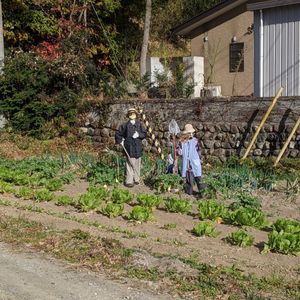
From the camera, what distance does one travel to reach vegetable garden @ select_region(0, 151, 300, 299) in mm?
7250

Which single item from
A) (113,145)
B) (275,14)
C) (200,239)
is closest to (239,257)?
(200,239)

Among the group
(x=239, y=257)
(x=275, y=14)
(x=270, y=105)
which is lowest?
(x=239, y=257)

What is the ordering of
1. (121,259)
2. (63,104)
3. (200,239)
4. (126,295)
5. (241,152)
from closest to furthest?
(126,295) → (121,259) → (200,239) → (241,152) → (63,104)

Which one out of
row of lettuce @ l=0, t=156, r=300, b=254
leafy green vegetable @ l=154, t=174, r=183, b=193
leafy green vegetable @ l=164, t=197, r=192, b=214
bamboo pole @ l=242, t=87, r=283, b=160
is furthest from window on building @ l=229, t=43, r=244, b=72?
leafy green vegetable @ l=164, t=197, r=192, b=214

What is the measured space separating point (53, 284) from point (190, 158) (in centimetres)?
537

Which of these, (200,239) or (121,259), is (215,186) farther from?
(121,259)

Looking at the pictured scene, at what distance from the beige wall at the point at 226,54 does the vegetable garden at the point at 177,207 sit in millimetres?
9200

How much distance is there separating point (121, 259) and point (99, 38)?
21140mm

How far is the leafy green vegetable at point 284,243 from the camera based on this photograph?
7.05m

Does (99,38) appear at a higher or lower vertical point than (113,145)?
higher

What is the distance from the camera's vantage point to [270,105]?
1381 cm

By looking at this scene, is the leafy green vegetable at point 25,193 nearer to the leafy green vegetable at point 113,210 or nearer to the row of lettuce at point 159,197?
the row of lettuce at point 159,197

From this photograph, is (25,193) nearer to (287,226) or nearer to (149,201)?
(149,201)

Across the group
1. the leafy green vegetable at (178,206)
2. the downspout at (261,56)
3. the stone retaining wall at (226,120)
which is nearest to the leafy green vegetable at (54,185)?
the leafy green vegetable at (178,206)
